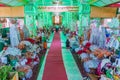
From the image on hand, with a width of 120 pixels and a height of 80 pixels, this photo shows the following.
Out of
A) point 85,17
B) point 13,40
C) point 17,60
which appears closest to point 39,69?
point 13,40

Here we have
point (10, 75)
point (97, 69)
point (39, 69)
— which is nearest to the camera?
point (10, 75)

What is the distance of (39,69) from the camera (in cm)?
944

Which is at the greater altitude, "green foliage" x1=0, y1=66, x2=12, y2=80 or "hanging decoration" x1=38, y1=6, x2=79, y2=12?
"hanging decoration" x1=38, y1=6, x2=79, y2=12

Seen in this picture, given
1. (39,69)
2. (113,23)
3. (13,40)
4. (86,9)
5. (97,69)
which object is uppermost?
(86,9)

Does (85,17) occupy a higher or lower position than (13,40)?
higher

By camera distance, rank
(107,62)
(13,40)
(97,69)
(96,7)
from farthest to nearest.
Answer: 1. (96,7)
2. (13,40)
3. (97,69)
4. (107,62)

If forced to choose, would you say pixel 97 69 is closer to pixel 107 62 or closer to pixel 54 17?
pixel 107 62

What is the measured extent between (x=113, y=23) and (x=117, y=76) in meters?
3.00

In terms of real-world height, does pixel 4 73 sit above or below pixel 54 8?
below

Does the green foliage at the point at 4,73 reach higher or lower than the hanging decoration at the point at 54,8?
lower

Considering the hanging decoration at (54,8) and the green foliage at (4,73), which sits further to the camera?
the hanging decoration at (54,8)

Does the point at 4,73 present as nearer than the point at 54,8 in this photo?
Yes

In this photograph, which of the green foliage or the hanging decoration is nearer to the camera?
the green foliage

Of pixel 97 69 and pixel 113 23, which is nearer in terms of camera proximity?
pixel 97 69
